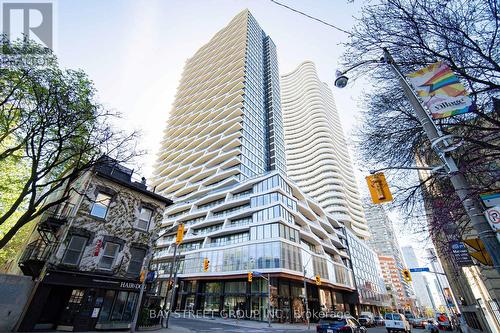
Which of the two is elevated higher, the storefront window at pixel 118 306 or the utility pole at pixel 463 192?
the utility pole at pixel 463 192

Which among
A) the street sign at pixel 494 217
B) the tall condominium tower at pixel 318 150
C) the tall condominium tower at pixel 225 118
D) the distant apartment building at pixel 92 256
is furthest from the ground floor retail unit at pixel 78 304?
the tall condominium tower at pixel 318 150

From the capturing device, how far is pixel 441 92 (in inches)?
225

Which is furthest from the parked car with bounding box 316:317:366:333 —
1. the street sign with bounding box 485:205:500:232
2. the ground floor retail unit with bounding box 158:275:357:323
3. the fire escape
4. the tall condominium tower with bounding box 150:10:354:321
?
the ground floor retail unit with bounding box 158:275:357:323

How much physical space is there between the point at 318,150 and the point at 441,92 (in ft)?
371

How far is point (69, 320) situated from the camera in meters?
13.9

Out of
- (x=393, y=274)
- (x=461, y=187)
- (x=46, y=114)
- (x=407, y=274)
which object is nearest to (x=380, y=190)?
(x=461, y=187)

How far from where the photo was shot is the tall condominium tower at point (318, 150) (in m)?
97.2

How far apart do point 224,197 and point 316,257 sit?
22.8 metres

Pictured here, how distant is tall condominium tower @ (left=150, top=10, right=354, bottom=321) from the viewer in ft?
123

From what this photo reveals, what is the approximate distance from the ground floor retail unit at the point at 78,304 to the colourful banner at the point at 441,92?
→ 1964 cm

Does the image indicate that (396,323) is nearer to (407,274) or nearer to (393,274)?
(407,274)

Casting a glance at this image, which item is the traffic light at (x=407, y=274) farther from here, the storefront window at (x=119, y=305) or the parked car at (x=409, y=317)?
the parked car at (x=409, y=317)

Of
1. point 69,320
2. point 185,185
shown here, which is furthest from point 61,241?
point 185,185

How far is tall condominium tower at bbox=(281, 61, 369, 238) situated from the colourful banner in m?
87.7
